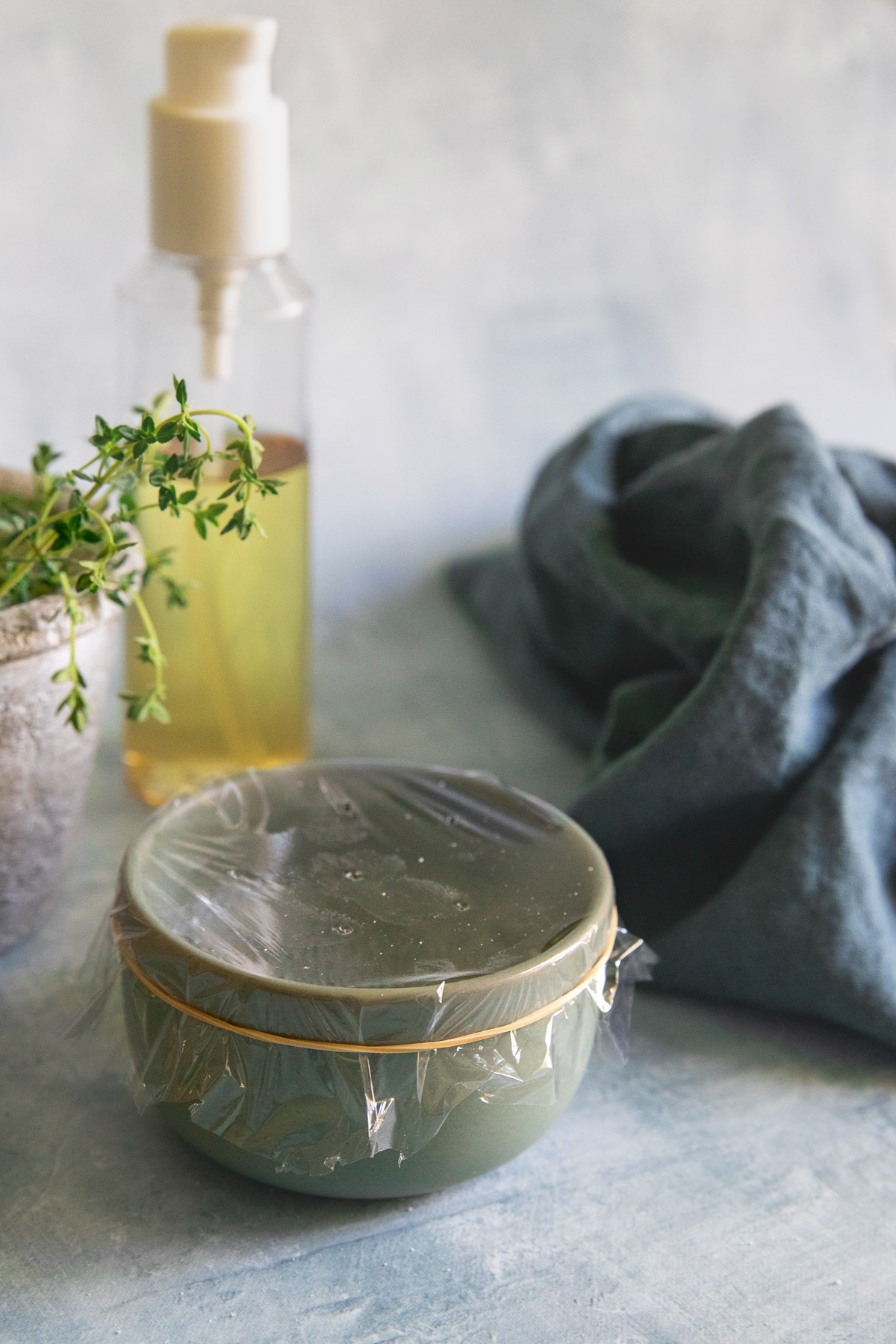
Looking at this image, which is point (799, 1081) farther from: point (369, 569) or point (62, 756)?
point (369, 569)

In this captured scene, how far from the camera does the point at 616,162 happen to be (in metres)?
0.96

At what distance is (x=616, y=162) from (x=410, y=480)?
0.95 ft

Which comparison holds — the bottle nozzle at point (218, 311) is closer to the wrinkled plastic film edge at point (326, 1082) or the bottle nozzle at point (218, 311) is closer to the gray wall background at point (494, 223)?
the gray wall background at point (494, 223)

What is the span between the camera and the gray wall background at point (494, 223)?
2.52ft

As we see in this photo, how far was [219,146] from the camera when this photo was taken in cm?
56

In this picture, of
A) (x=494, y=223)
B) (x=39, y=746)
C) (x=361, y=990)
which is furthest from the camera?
(x=494, y=223)

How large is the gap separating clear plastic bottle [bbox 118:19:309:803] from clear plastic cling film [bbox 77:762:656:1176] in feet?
0.45

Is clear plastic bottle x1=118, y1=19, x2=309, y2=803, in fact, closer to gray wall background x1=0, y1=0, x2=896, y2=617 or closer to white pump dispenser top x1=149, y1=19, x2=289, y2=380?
white pump dispenser top x1=149, y1=19, x2=289, y2=380

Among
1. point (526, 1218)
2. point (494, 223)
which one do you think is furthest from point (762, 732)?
point (494, 223)

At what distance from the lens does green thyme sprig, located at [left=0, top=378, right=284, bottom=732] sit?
42cm

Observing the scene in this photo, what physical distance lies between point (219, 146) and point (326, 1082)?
39cm

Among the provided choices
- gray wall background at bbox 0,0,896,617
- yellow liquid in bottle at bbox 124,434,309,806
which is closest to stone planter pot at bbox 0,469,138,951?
yellow liquid in bottle at bbox 124,434,309,806

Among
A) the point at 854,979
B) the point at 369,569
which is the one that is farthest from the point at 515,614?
the point at 854,979

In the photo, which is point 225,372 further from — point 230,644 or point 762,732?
point 762,732
